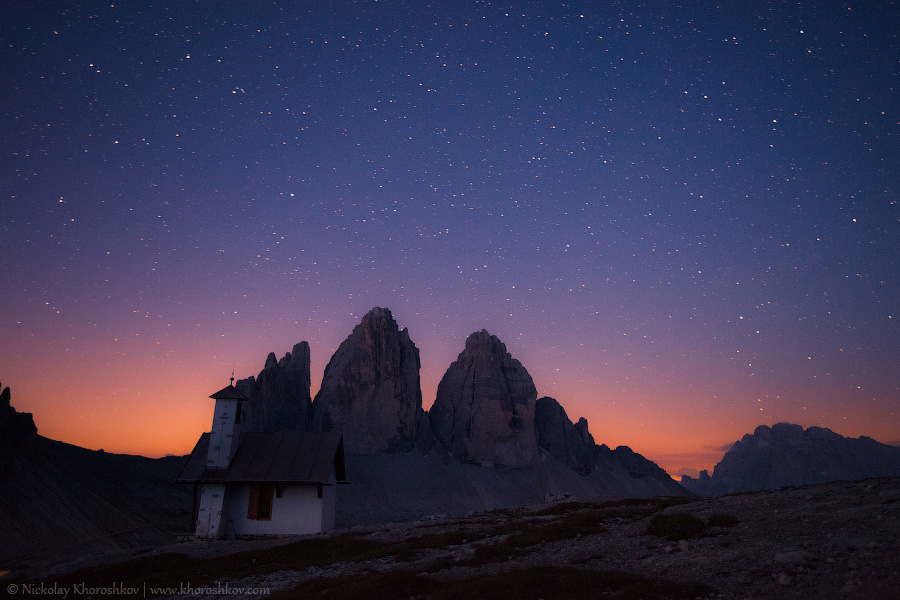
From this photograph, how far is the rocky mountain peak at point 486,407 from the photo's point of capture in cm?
13525

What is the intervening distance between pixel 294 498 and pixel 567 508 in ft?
64.8

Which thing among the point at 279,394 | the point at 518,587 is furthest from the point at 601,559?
the point at 279,394

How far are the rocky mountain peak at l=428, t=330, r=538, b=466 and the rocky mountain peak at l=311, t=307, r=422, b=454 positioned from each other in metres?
11.6

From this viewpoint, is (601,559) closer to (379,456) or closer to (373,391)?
(379,456)

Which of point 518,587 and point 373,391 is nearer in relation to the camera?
point 518,587

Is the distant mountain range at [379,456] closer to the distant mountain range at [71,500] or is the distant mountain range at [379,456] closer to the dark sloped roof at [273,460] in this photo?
the distant mountain range at [71,500]

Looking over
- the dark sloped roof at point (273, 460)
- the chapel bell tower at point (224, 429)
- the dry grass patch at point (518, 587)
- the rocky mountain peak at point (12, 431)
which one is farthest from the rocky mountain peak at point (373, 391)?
the dry grass patch at point (518, 587)

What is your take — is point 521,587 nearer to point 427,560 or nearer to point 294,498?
point 427,560

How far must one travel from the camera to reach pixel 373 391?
422ft

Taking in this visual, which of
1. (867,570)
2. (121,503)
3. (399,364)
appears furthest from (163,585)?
(399,364)

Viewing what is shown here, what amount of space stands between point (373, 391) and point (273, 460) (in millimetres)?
95040

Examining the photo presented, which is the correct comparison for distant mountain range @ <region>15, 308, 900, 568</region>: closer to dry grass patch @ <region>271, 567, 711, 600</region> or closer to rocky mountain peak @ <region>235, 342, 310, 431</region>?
rocky mountain peak @ <region>235, 342, 310, 431</region>

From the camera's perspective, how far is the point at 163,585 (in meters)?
20.4

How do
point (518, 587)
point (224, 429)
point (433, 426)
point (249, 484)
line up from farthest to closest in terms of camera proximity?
point (433, 426)
point (224, 429)
point (249, 484)
point (518, 587)
